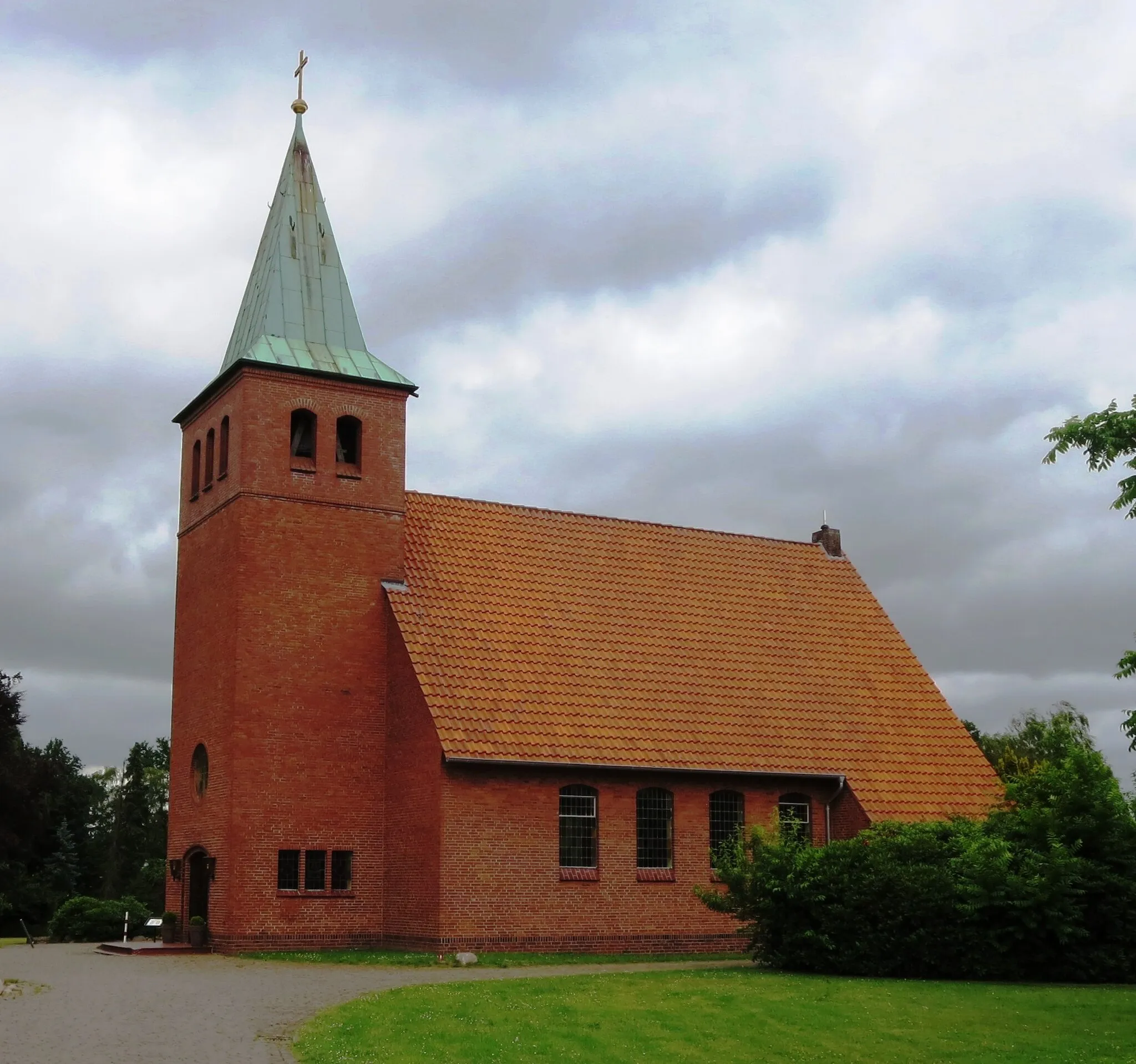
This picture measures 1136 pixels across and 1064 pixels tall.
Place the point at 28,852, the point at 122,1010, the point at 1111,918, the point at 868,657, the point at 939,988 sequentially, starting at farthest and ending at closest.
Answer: the point at 28,852 → the point at 868,657 → the point at 1111,918 → the point at 939,988 → the point at 122,1010

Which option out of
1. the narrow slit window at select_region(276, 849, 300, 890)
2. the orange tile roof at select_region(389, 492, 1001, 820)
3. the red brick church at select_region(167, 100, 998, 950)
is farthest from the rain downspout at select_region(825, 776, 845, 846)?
the narrow slit window at select_region(276, 849, 300, 890)

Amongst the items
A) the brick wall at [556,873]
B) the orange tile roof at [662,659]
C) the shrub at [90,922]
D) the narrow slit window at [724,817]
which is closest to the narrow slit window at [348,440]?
the orange tile roof at [662,659]

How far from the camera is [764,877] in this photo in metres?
25.3

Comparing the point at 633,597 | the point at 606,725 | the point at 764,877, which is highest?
the point at 633,597

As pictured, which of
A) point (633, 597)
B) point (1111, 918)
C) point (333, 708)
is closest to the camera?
point (1111, 918)

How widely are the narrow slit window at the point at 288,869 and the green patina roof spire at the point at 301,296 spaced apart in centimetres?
1025

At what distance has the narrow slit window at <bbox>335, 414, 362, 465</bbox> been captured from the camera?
106 ft

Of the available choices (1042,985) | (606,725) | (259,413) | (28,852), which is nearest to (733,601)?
(606,725)

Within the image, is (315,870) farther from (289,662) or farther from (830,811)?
(830,811)

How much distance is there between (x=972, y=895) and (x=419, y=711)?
11.6 m

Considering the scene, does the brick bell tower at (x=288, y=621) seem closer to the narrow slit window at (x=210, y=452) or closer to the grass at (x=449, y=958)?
the narrow slit window at (x=210, y=452)

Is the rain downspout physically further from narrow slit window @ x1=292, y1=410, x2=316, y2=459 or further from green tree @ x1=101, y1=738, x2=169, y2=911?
green tree @ x1=101, y1=738, x2=169, y2=911

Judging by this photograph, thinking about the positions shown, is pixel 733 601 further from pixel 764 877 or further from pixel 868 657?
pixel 764 877

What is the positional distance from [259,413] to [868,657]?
16.6 metres
